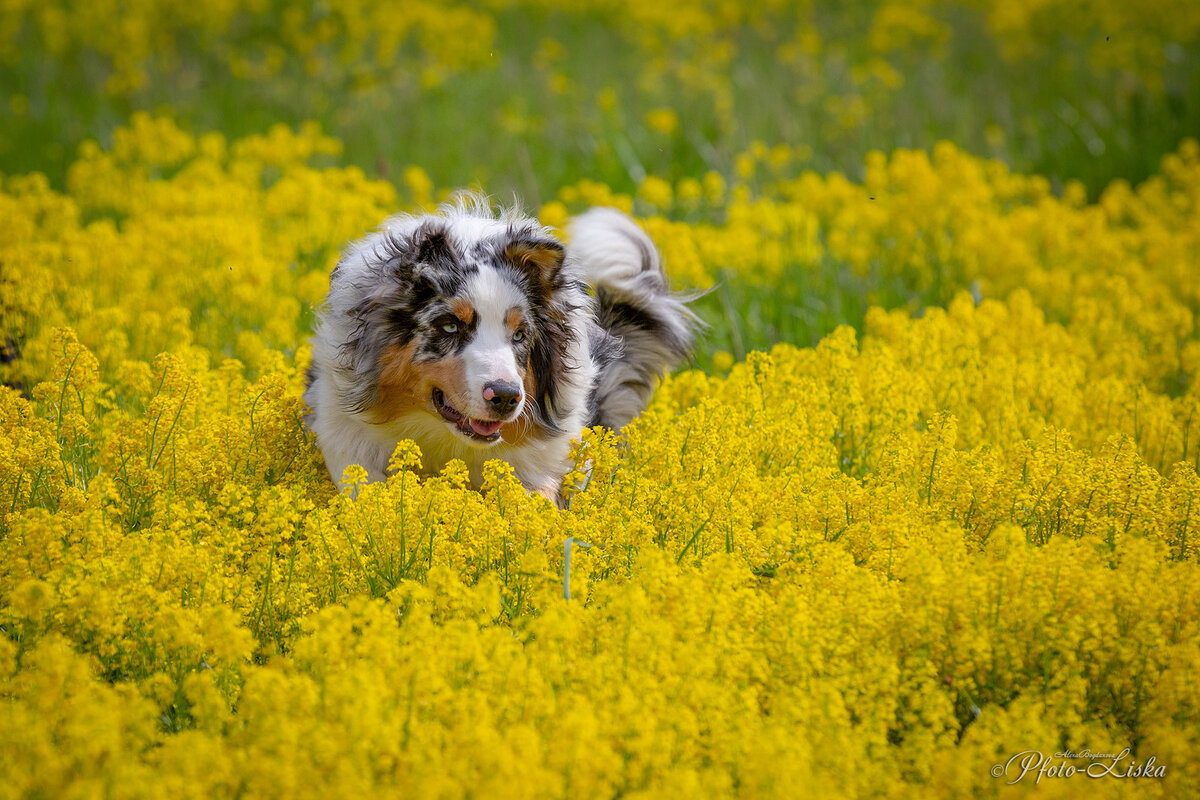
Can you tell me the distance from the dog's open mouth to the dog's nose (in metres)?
0.15

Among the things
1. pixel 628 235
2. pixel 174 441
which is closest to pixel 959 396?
pixel 628 235

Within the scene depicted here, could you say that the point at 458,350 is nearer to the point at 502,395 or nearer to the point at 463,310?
the point at 463,310

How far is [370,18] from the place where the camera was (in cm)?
1262

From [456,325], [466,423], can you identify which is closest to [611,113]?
[456,325]

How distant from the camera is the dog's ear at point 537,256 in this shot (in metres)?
4.33

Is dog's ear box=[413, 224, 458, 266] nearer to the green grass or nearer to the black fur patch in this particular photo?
the black fur patch

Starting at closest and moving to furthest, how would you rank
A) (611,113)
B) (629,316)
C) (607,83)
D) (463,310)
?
(463,310) < (629,316) < (611,113) < (607,83)

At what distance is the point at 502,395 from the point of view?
4023 millimetres

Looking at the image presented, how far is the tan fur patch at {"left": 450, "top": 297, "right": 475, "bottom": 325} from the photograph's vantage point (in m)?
4.20

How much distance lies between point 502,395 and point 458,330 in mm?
363

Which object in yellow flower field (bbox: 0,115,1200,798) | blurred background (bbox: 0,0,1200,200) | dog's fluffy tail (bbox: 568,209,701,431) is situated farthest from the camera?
blurred background (bbox: 0,0,1200,200)

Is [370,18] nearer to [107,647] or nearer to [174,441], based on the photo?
[174,441]

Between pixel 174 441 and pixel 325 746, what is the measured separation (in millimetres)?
2034

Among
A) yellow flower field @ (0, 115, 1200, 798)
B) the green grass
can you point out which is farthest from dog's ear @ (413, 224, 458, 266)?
the green grass
